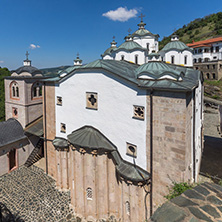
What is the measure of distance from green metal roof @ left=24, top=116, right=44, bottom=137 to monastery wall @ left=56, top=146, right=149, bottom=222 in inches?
263

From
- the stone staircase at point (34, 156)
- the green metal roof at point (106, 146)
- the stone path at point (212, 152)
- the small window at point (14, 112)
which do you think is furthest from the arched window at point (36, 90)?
the stone path at point (212, 152)

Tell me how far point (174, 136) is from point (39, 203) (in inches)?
399

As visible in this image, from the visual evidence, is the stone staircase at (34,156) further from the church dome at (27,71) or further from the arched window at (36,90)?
the church dome at (27,71)

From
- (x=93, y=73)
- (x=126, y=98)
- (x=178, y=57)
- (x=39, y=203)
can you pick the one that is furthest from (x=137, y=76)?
(x=39, y=203)

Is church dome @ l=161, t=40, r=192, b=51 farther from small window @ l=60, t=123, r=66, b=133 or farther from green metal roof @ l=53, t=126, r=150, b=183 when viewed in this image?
small window @ l=60, t=123, r=66, b=133

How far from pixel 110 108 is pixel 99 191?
474cm

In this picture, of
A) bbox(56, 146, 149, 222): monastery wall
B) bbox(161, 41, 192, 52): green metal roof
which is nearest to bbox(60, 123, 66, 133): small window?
bbox(56, 146, 149, 222): monastery wall

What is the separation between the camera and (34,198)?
1237 centimetres

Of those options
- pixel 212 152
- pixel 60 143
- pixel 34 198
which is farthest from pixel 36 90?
pixel 212 152

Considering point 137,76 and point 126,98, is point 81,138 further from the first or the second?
point 137,76

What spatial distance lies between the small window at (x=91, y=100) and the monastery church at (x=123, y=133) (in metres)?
0.06

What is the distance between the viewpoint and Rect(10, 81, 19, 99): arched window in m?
17.2

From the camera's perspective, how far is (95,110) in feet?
34.0

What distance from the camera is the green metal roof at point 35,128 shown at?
51.6 feet
